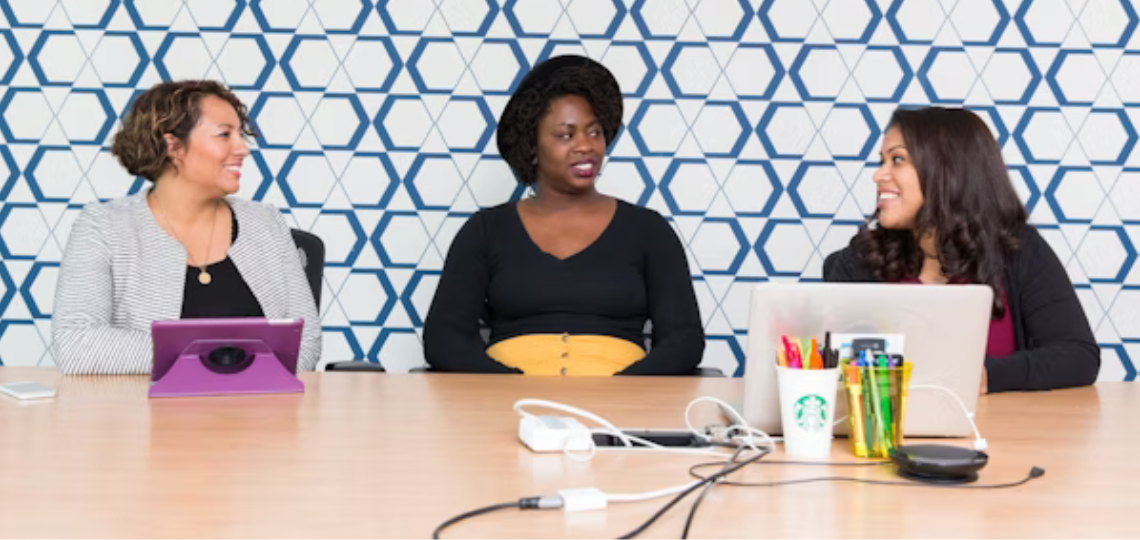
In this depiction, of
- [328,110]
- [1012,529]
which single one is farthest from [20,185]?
[1012,529]

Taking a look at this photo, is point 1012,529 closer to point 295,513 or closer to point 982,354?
point 982,354

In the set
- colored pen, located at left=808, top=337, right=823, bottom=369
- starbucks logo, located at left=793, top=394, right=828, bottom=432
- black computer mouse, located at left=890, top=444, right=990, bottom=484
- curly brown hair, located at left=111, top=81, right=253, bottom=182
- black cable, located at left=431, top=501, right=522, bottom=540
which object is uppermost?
curly brown hair, located at left=111, top=81, right=253, bottom=182

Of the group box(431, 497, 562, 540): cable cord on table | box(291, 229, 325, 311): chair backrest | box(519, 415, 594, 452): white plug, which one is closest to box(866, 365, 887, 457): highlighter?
box(519, 415, 594, 452): white plug

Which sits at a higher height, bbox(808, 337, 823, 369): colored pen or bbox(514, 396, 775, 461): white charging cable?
bbox(808, 337, 823, 369): colored pen

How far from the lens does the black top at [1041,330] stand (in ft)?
7.55

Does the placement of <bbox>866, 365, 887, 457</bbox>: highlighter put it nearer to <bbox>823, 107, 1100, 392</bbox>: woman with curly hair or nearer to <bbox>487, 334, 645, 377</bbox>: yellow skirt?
<bbox>823, 107, 1100, 392</bbox>: woman with curly hair

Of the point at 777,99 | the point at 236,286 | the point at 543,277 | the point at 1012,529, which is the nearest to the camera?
the point at 1012,529

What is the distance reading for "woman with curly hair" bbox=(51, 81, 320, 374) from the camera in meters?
2.80

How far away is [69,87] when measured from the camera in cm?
388

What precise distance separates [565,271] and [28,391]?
5.08 ft

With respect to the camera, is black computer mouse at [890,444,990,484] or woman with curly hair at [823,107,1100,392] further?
woman with curly hair at [823,107,1100,392]

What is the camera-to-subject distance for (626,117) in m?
3.82

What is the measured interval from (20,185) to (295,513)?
3049 mm

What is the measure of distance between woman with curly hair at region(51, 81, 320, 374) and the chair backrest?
6 centimetres
